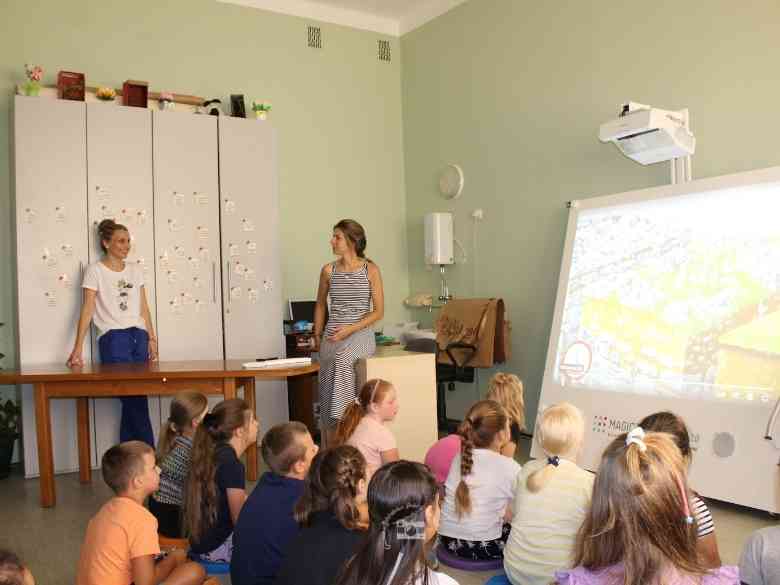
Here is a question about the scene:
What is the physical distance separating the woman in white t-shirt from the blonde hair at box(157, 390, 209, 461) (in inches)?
72.6

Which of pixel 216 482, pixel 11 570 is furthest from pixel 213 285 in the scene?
pixel 11 570

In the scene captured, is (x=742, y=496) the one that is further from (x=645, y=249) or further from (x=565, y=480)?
(x=565, y=480)

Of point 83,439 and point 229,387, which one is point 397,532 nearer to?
point 229,387

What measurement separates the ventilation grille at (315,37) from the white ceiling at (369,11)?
0.10 meters

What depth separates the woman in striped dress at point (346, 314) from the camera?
4273 mm

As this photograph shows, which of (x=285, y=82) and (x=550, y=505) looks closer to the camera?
(x=550, y=505)

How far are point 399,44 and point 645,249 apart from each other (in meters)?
3.78

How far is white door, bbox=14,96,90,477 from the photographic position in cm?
492

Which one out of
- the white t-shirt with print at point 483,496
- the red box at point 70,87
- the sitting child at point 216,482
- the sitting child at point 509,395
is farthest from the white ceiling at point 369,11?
the white t-shirt with print at point 483,496

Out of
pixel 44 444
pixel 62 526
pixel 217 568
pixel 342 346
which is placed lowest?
pixel 62 526

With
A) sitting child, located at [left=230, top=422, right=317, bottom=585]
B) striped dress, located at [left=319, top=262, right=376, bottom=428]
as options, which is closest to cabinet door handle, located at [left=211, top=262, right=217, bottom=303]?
striped dress, located at [left=319, top=262, right=376, bottom=428]

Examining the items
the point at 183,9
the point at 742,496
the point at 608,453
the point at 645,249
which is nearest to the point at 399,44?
the point at 183,9

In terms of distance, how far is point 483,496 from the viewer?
2775 mm

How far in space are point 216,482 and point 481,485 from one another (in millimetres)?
1000
